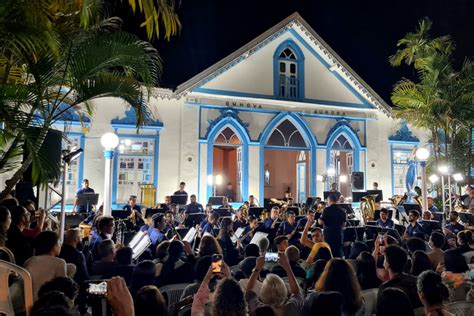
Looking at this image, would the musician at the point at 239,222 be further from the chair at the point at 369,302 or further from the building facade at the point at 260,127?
the chair at the point at 369,302

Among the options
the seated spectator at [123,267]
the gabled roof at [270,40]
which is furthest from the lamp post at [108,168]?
the gabled roof at [270,40]

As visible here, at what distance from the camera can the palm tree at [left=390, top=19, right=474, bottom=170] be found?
18.0 metres

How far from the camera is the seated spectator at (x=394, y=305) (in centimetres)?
329

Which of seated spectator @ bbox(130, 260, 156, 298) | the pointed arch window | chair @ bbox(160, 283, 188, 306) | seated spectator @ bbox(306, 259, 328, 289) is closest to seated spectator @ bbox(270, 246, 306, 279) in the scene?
seated spectator @ bbox(306, 259, 328, 289)

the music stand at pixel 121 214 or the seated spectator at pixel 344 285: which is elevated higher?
the music stand at pixel 121 214

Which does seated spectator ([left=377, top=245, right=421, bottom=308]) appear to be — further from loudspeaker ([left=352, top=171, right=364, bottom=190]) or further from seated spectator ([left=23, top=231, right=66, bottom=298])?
loudspeaker ([left=352, top=171, right=364, bottom=190])

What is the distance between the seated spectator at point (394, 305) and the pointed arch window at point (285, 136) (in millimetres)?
15811

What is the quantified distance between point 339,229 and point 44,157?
6359mm

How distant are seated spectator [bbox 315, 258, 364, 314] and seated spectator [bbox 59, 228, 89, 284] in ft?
9.63

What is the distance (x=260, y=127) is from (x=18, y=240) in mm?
13782

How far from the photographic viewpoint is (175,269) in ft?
18.7

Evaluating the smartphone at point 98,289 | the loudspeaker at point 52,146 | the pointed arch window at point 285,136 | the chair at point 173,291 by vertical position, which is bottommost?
the chair at point 173,291

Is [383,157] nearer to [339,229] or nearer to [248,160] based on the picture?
Result: [248,160]

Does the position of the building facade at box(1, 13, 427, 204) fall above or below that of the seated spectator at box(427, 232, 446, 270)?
above
